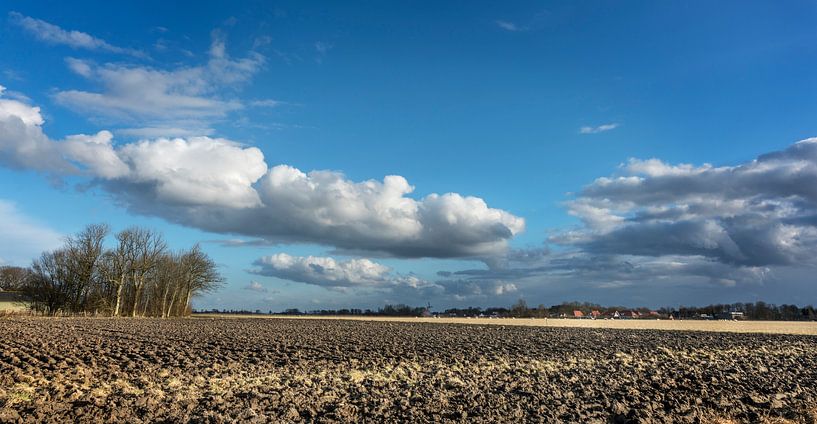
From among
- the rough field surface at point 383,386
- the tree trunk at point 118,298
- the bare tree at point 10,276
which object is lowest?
the rough field surface at point 383,386

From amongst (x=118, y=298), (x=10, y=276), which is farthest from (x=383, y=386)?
(x=10, y=276)

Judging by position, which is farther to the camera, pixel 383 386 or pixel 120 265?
pixel 120 265

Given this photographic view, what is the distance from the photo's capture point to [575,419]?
39.8ft

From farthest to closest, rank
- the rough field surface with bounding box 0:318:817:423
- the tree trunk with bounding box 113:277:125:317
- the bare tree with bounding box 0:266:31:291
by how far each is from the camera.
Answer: the bare tree with bounding box 0:266:31:291, the tree trunk with bounding box 113:277:125:317, the rough field surface with bounding box 0:318:817:423

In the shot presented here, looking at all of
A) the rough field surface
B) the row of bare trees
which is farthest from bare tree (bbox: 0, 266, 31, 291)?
the rough field surface

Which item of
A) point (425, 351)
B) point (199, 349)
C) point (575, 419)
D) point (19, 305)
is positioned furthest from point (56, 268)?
point (575, 419)

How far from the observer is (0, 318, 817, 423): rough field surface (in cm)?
1213

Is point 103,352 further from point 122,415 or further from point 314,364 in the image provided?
point 122,415

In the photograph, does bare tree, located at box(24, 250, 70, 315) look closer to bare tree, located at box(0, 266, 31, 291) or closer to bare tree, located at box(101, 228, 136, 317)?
bare tree, located at box(101, 228, 136, 317)

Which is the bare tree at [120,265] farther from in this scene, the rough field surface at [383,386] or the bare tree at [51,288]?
the rough field surface at [383,386]

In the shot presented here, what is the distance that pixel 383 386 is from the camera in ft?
51.4

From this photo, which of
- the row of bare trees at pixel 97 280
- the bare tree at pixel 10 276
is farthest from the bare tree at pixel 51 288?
the bare tree at pixel 10 276

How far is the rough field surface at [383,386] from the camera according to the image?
12133 mm

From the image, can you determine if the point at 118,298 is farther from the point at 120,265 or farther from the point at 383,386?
the point at 383,386
